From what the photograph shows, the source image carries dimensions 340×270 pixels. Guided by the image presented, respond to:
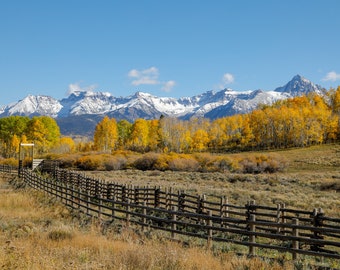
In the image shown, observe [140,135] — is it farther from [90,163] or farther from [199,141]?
[90,163]

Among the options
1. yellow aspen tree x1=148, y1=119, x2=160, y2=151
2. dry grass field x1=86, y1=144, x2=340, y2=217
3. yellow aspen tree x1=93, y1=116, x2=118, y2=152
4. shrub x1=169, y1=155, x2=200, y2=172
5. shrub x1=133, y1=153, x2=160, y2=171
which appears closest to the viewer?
dry grass field x1=86, y1=144, x2=340, y2=217

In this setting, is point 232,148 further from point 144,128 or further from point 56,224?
point 56,224

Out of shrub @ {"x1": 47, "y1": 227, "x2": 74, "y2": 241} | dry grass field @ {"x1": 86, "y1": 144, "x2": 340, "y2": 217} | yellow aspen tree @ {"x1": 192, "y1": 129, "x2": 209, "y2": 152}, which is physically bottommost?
dry grass field @ {"x1": 86, "y1": 144, "x2": 340, "y2": 217}

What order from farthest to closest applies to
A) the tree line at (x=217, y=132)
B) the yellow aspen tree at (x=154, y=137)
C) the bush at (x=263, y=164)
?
the yellow aspen tree at (x=154, y=137)
the tree line at (x=217, y=132)
the bush at (x=263, y=164)

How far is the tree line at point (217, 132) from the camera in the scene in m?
91.8

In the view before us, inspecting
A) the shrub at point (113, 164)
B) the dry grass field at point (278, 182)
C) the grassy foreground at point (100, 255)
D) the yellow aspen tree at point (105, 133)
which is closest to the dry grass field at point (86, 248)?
the grassy foreground at point (100, 255)

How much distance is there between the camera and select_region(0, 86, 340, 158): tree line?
9181cm

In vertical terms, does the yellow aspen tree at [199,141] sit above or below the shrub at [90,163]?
above

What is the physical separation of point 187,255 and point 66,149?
13227 centimetres

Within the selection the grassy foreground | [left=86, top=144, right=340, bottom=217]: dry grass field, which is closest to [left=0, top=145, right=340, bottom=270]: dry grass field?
the grassy foreground

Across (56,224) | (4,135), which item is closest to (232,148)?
(4,135)

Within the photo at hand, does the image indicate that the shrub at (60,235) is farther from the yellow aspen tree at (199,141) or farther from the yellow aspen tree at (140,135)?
the yellow aspen tree at (140,135)

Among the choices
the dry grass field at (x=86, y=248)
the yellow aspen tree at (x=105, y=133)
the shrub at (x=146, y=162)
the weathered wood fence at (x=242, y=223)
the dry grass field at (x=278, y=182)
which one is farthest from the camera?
the yellow aspen tree at (x=105, y=133)

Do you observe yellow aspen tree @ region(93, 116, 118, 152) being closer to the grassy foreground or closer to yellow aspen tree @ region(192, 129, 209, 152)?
yellow aspen tree @ region(192, 129, 209, 152)
